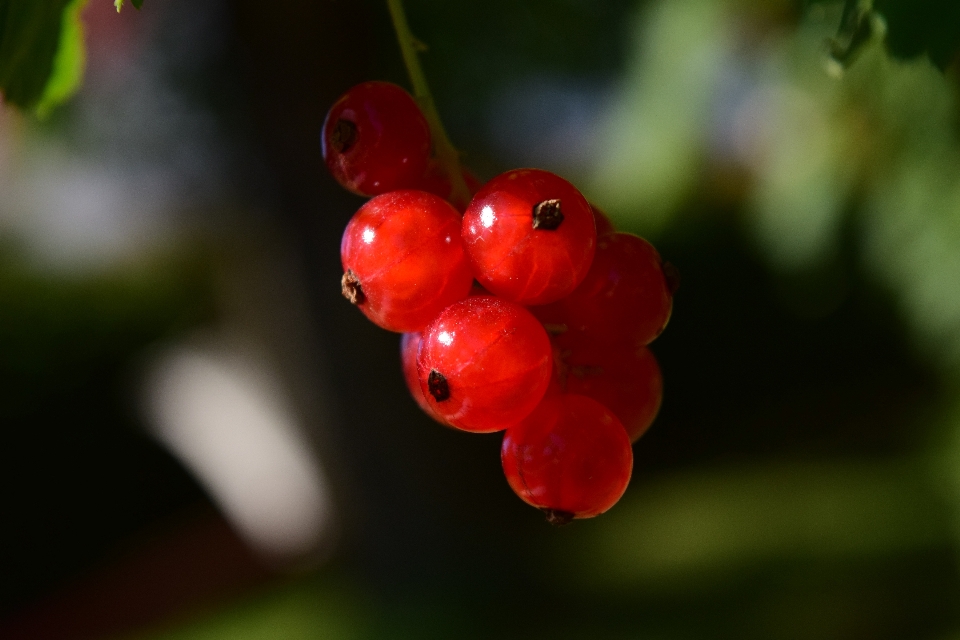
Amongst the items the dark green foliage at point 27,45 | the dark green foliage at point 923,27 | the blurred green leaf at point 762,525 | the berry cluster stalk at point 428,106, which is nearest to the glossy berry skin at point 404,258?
the berry cluster stalk at point 428,106

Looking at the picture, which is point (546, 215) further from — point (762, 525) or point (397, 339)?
point (762, 525)

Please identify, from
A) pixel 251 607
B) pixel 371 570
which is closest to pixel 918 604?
pixel 371 570

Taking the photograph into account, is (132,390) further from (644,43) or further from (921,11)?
(921,11)

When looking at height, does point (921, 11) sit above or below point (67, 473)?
below

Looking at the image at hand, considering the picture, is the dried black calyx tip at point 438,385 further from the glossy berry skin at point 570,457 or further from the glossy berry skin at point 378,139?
the glossy berry skin at point 378,139

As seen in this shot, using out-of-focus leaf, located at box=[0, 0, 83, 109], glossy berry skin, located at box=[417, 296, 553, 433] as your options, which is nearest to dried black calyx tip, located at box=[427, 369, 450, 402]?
glossy berry skin, located at box=[417, 296, 553, 433]

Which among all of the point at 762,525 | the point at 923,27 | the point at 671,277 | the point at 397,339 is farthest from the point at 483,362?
the point at 762,525
